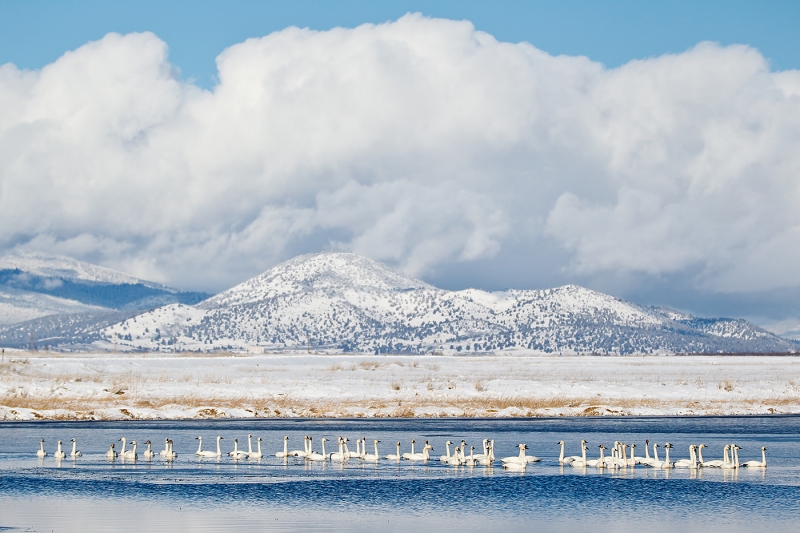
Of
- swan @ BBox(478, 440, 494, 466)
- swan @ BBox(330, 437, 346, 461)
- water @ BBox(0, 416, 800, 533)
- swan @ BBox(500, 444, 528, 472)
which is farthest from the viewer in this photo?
swan @ BBox(330, 437, 346, 461)

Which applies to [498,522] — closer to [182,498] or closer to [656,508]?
[656,508]

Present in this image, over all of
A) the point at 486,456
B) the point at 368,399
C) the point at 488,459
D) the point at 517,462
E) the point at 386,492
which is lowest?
the point at 386,492

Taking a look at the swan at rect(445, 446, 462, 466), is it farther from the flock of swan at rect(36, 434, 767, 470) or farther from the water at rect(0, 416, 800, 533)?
the water at rect(0, 416, 800, 533)

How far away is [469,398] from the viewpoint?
77500 mm

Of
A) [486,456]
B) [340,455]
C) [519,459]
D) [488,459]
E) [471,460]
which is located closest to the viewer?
[519,459]

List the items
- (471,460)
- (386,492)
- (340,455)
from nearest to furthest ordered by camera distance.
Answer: (386,492) → (471,460) → (340,455)

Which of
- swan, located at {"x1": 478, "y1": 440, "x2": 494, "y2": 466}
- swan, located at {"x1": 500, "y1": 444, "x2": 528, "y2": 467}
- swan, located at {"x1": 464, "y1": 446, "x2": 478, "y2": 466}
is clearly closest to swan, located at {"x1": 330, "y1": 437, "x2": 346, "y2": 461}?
swan, located at {"x1": 464, "y1": 446, "x2": 478, "y2": 466}

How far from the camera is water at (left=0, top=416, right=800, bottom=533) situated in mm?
29734

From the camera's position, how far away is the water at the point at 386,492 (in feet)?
97.6

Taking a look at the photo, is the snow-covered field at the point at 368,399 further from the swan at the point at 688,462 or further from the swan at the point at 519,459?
the swan at the point at 519,459

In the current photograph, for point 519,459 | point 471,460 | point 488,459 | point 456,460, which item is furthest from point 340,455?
point 519,459

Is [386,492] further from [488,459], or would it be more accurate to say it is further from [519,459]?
[488,459]

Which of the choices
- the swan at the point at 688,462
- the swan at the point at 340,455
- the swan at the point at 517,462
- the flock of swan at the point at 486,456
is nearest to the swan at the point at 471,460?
the flock of swan at the point at 486,456

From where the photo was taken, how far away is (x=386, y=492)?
35906 mm
